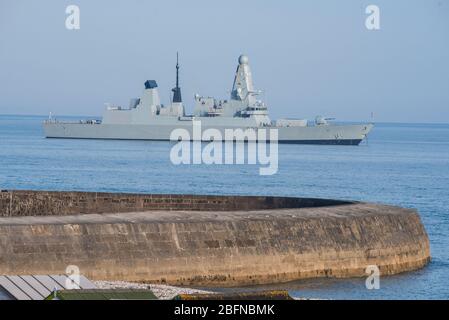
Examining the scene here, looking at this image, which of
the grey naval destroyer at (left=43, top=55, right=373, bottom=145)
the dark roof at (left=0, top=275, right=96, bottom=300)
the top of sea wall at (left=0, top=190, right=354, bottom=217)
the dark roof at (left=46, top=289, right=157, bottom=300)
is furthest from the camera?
the grey naval destroyer at (left=43, top=55, right=373, bottom=145)

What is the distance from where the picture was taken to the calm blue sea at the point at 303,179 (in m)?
25.6

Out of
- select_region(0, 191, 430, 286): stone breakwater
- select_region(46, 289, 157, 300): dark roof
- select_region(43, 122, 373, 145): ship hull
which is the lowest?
select_region(43, 122, 373, 145): ship hull

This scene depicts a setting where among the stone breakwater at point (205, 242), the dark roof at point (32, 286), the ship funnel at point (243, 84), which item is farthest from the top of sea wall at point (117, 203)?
the ship funnel at point (243, 84)

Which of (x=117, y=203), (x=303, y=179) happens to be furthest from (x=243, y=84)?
(x=117, y=203)

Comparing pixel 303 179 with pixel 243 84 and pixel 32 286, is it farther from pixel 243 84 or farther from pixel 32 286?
pixel 243 84

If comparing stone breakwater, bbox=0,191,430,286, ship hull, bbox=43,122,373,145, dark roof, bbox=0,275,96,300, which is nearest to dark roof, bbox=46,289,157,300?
dark roof, bbox=0,275,96,300

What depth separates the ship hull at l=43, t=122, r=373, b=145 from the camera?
110875 millimetres

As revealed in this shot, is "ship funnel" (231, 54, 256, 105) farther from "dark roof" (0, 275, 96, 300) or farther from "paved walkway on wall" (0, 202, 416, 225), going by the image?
"dark roof" (0, 275, 96, 300)

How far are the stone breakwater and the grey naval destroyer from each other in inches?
3220

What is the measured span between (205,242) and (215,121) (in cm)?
8752

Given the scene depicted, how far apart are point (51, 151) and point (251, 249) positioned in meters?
67.1

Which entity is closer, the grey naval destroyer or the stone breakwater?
the stone breakwater

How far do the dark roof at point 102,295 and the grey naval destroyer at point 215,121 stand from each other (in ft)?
307

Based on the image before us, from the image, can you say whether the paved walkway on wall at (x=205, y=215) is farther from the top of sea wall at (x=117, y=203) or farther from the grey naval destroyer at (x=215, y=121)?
the grey naval destroyer at (x=215, y=121)
